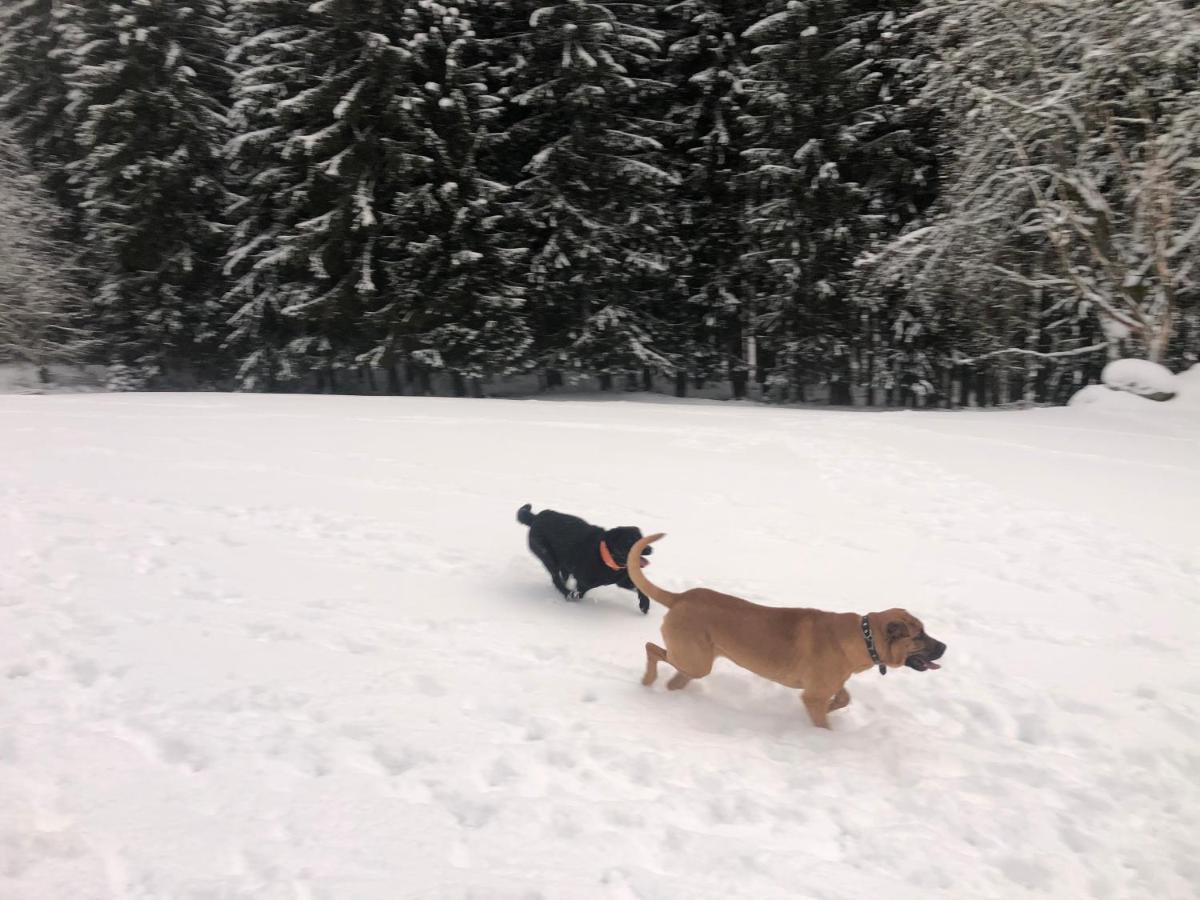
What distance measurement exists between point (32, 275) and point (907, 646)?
26880 mm

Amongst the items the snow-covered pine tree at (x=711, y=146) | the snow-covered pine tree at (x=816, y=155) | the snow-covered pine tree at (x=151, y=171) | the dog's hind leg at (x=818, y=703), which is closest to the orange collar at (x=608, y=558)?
the dog's hind leg at (x=818, y=703)

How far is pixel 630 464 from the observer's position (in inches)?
371

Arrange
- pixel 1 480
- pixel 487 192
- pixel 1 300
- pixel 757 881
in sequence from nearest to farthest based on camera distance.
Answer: pixel 757 881 → pixel 1 480 → pixel 487 192 → pixel 1 300

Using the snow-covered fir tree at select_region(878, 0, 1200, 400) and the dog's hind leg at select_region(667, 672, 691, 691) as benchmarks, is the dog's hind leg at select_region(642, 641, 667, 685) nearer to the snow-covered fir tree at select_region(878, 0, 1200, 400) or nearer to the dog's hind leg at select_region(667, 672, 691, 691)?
the dog's hind leg at select_region(667, 672, 691, 691)

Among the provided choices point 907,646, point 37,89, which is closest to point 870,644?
point 907,646

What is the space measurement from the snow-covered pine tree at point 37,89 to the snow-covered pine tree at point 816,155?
75.4ft

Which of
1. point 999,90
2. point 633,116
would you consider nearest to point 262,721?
point 999,90

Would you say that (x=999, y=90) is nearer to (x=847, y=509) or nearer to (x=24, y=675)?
(x=847, y=509)

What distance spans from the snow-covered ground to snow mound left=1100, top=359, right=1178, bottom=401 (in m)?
5.06

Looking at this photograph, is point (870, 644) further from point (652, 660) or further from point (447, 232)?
point (447, 232)

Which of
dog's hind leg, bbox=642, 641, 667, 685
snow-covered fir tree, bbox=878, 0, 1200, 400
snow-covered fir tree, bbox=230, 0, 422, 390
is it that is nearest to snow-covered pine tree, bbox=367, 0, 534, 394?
snow-covered fir tree, bbox=230, 0, 422, 390

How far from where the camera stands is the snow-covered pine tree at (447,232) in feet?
64.2

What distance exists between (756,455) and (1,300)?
76.2 ft

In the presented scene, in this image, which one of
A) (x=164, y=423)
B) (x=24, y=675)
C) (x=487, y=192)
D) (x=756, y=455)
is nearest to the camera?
(x=24, y=675)
